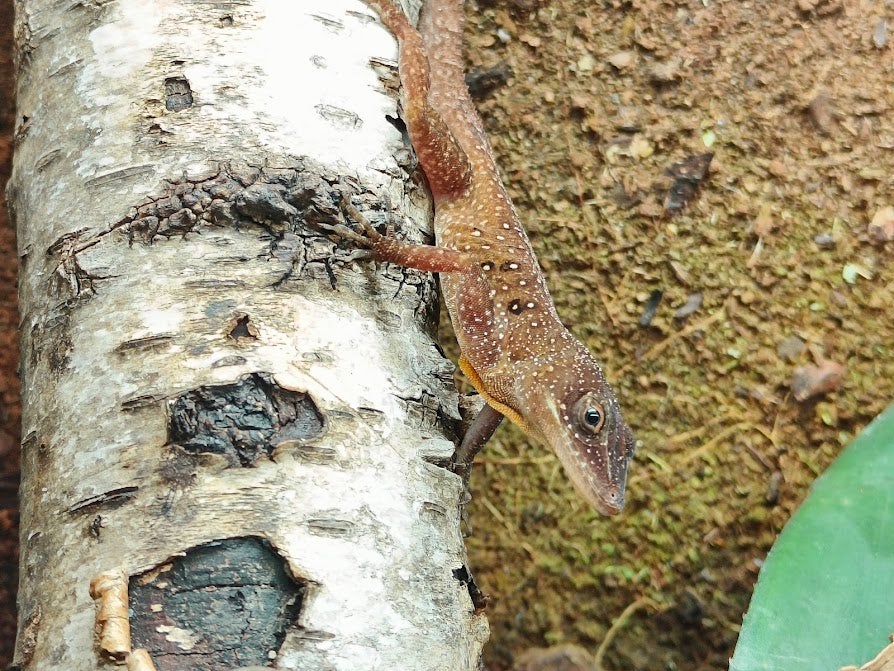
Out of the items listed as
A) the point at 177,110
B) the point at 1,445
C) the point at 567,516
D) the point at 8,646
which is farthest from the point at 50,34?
the point at 567,516

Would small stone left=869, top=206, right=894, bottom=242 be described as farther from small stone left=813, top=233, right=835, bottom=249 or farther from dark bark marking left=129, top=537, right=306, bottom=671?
dark bark marking left=129, top=537, right=306, bottom=671

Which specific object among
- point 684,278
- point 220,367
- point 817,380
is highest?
point 220,367

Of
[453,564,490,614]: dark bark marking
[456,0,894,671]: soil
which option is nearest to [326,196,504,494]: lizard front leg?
[453,564,490,614]: dark bark marking

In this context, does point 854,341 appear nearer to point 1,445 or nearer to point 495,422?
point 495,422

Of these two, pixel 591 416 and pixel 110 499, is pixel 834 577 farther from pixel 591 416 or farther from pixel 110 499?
pixel 110 499

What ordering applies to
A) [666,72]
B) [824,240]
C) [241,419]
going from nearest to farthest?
[241,419], [824,240], [666,72]

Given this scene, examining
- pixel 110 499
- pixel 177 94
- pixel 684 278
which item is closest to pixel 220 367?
pixel 110 499

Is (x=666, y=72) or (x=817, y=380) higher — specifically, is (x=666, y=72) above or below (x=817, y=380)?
above
